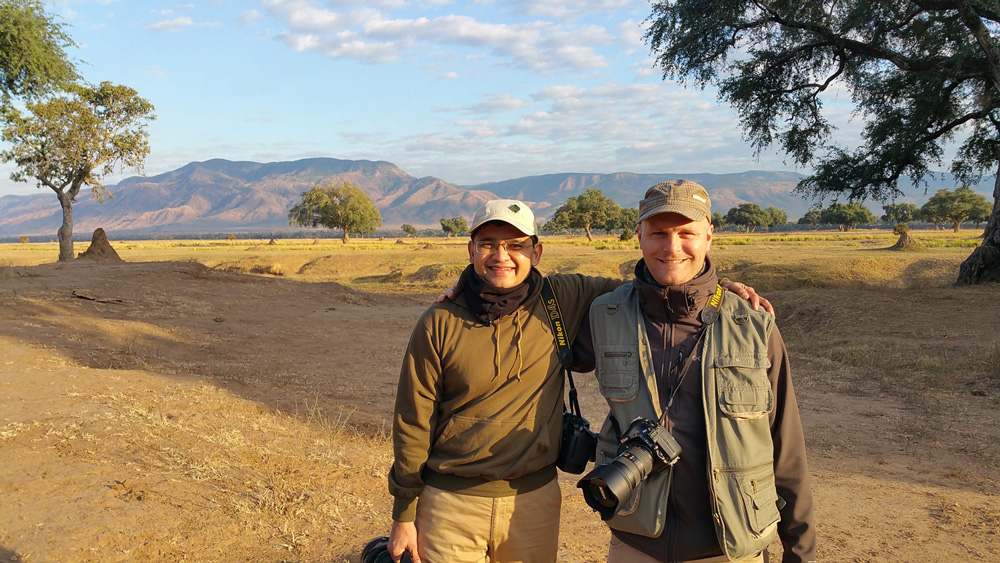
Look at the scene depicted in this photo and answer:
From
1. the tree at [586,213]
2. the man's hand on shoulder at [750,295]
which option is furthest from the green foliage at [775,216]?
the man's hand on shoulder at [750,295]

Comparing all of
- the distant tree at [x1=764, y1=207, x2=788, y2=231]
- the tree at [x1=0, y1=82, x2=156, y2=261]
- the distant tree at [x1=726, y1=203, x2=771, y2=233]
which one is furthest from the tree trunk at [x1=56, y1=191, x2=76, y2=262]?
the distant tree at [x1=764, y1=207, x2=788, y2=231]

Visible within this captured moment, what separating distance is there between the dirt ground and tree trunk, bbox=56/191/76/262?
13058mm

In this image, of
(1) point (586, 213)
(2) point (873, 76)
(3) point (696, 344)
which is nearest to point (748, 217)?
(1) point (586, 213)

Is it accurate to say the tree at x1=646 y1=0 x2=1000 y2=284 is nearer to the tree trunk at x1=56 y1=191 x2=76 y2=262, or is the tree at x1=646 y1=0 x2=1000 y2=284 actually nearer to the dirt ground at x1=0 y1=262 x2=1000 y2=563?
the dirt ground at x1=0 y1=262 x2=1000 y2=563

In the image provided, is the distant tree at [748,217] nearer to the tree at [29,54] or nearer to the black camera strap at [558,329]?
the tree at [29,54]

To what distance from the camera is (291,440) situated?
18.8ft

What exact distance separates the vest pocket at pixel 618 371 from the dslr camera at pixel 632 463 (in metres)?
0.12

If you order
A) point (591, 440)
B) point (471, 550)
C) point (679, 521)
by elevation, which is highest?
point (591, 440)

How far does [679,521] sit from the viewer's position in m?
2.23

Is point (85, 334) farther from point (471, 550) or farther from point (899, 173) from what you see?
point (899, 173)

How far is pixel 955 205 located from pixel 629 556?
300 feet

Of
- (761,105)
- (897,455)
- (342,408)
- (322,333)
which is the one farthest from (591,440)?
(761,105)

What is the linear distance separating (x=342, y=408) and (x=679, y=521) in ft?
20.0

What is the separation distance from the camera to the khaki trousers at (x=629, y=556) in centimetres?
225
